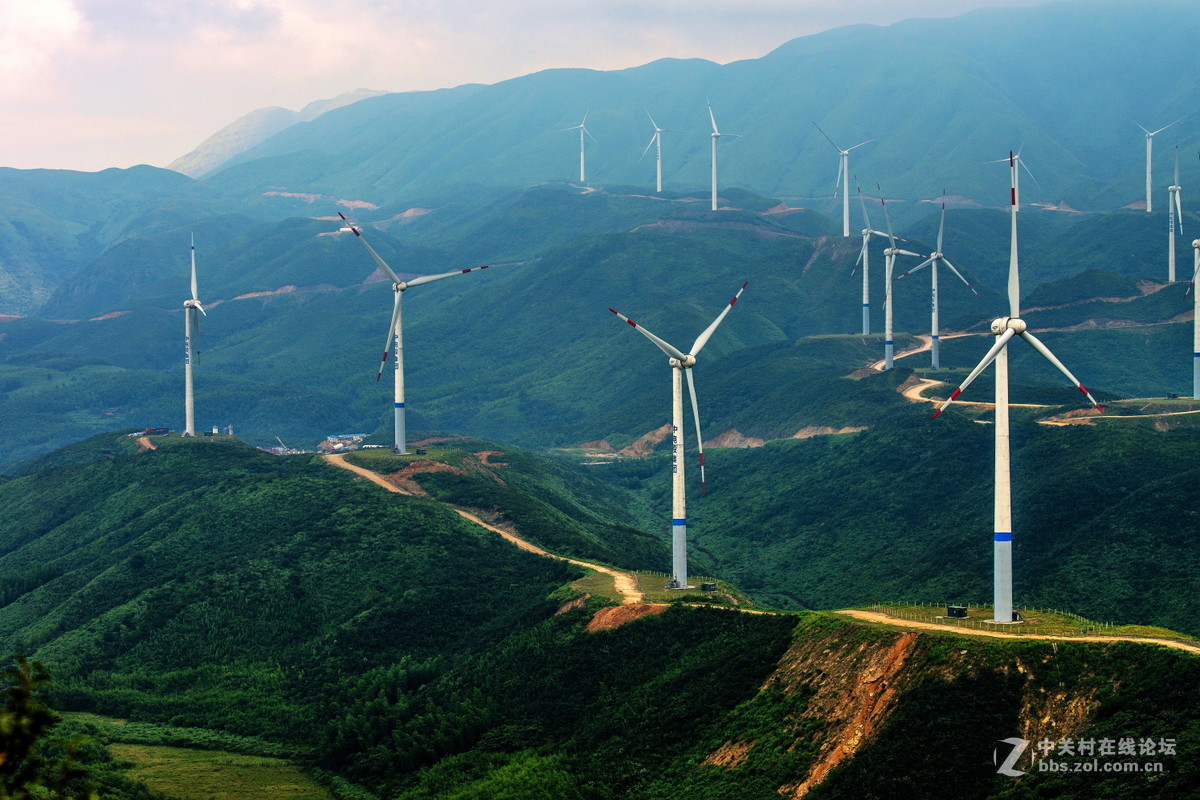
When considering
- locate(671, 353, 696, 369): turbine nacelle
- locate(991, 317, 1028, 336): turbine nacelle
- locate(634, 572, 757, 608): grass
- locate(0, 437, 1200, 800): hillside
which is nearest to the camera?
locate(0, 437, 1200, 800): hillside

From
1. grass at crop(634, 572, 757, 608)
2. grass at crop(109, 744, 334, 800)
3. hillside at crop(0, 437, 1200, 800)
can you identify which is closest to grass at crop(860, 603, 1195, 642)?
hillside at crop(0, 437, 1200, 800)

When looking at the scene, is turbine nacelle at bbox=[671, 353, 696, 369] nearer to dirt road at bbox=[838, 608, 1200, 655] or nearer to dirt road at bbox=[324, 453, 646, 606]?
dirt road at bbox=[324, 453, 646, 606]

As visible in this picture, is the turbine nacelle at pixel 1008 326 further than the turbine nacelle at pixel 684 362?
No

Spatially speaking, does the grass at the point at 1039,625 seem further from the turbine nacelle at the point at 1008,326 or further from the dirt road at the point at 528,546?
the dirt road at the point at 528,546

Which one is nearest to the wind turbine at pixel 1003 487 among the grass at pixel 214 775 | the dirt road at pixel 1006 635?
the dirt road at pixel 1006 635

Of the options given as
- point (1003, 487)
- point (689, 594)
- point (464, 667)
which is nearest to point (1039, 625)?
point (1003, 487)

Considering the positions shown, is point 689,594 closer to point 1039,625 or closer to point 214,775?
point 1039,625
